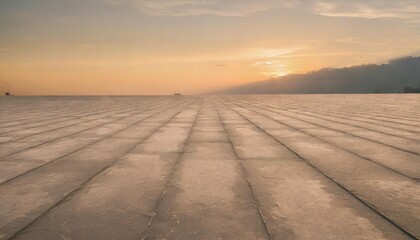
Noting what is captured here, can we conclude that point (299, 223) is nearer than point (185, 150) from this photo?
Yes

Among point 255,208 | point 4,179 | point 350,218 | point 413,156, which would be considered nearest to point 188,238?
point 255,208

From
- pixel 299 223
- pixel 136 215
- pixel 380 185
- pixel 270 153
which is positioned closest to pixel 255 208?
pixel 299 223

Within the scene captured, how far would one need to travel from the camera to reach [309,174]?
3.37m

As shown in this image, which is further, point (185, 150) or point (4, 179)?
point (185, 150)

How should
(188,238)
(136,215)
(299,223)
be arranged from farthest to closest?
(136,215), (299,223), (188,238)

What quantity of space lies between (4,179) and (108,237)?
1.98 meters

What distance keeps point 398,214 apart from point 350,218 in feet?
1.34

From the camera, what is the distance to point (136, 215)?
232cm

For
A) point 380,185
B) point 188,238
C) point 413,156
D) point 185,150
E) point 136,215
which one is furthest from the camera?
point 185,150

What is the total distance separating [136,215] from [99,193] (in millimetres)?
668

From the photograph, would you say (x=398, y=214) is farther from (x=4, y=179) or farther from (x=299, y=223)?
(x=4, y=179)

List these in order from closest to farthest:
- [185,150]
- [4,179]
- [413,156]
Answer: [4,179] → [413,156] → [185,150]

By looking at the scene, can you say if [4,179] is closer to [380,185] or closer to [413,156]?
[380,185]

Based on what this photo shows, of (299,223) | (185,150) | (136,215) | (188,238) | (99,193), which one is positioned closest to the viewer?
(188,238)
